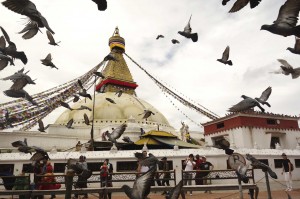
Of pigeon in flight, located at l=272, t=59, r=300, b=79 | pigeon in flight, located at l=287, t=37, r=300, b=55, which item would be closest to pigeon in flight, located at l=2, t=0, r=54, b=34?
pigeon in flight, located at l=287, t=37, r=300, b=55

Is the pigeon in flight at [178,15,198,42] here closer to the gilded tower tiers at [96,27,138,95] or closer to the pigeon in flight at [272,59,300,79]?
the pigeon in flight at [272,59,300,79]

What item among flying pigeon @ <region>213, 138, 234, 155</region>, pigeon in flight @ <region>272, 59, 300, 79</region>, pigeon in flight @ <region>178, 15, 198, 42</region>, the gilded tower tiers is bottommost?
flying pigeon @ <region>213, 138, 234, 155</region>

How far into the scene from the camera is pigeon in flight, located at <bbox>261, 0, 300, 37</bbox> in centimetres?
440

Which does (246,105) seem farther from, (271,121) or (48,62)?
(271,121)

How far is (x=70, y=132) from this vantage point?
2806cm

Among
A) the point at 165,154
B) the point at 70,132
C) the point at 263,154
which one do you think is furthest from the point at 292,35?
the point at 70,132

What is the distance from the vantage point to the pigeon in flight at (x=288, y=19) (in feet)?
14.4

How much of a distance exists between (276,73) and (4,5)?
5881mm

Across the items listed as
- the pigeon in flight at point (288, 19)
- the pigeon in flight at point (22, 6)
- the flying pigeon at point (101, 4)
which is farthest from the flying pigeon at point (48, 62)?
the pigeon in flight at point (288, 19)

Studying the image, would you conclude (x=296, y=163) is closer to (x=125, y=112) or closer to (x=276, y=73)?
(x=276, y=73)

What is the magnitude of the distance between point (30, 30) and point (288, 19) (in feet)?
17.1

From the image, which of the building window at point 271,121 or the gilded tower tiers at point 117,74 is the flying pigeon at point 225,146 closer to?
the building window at point 271,121

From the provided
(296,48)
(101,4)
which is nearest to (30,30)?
(101,4)

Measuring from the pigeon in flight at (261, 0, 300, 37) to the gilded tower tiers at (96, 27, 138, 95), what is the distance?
38109 millimetres
